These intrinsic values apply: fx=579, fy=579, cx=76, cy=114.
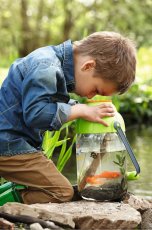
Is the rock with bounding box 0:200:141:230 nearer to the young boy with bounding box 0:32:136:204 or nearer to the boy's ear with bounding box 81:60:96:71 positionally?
the young boy with bounding box 0:32:136:204

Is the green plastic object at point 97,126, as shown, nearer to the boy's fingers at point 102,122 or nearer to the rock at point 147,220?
the boy's fingers at point 102,122

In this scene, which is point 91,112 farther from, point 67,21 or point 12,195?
point 67,21

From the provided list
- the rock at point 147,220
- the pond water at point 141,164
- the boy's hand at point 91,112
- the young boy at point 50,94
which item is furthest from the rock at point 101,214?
the pond water at point 141,164

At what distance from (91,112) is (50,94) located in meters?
0.25

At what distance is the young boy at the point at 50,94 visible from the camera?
9.45 feet

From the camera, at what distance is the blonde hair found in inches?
117

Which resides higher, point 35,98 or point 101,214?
point 35,98

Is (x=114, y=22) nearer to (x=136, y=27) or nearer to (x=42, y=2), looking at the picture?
(x=136, y=27)

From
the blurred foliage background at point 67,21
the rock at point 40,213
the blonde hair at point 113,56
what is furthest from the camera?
the blurred foliage background at point 67,21

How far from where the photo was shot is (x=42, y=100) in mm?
2850

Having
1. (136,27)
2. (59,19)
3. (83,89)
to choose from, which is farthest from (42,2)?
(83,89)

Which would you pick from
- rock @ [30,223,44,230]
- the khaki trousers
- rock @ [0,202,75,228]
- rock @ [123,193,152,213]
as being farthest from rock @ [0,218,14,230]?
rock @ [123,193,152,213]

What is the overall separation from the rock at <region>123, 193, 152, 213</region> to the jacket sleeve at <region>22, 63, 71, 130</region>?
1.94 feet

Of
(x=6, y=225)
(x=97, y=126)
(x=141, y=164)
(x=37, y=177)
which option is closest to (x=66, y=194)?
(x=37, y=177)
